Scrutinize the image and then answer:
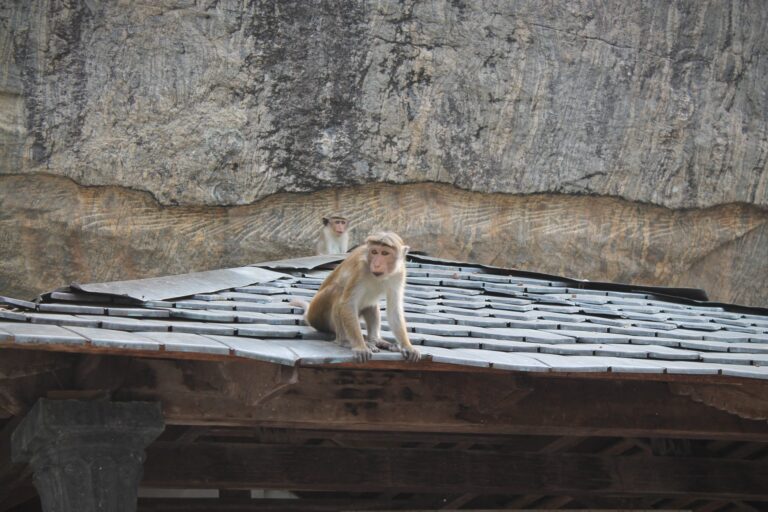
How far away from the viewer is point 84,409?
156 inches

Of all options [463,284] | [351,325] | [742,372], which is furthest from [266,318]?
[463,284]

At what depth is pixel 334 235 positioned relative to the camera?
13.3 metres

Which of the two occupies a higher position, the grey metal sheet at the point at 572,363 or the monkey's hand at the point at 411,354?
the monkey's hand at the point at 411,354

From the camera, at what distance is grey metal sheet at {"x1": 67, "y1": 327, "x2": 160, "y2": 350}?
3.63 m

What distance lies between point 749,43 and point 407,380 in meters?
12.2

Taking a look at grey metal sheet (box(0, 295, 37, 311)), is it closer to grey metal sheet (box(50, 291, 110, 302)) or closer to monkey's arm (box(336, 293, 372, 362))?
grey metal sheet (box(50, 291, 110, 302))

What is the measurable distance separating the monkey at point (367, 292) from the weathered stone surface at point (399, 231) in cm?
932

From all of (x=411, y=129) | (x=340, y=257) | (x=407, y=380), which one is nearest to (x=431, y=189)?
(x=411, y=129)

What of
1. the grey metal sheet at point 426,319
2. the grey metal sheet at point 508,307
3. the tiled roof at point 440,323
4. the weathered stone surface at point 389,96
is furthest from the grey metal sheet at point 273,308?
the weathered stone surface at point 389,96

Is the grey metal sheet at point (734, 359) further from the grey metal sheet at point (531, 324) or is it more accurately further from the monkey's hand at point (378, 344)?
the monkey's hand at point (378, 344)

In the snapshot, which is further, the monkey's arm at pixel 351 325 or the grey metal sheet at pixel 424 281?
the grey metal sheet at pixel 424 281

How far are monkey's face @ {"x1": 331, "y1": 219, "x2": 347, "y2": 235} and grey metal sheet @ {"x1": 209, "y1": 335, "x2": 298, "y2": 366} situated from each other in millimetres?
9043

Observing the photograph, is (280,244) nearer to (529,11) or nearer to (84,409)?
(529,11)

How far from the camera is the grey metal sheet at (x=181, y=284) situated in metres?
4.80
